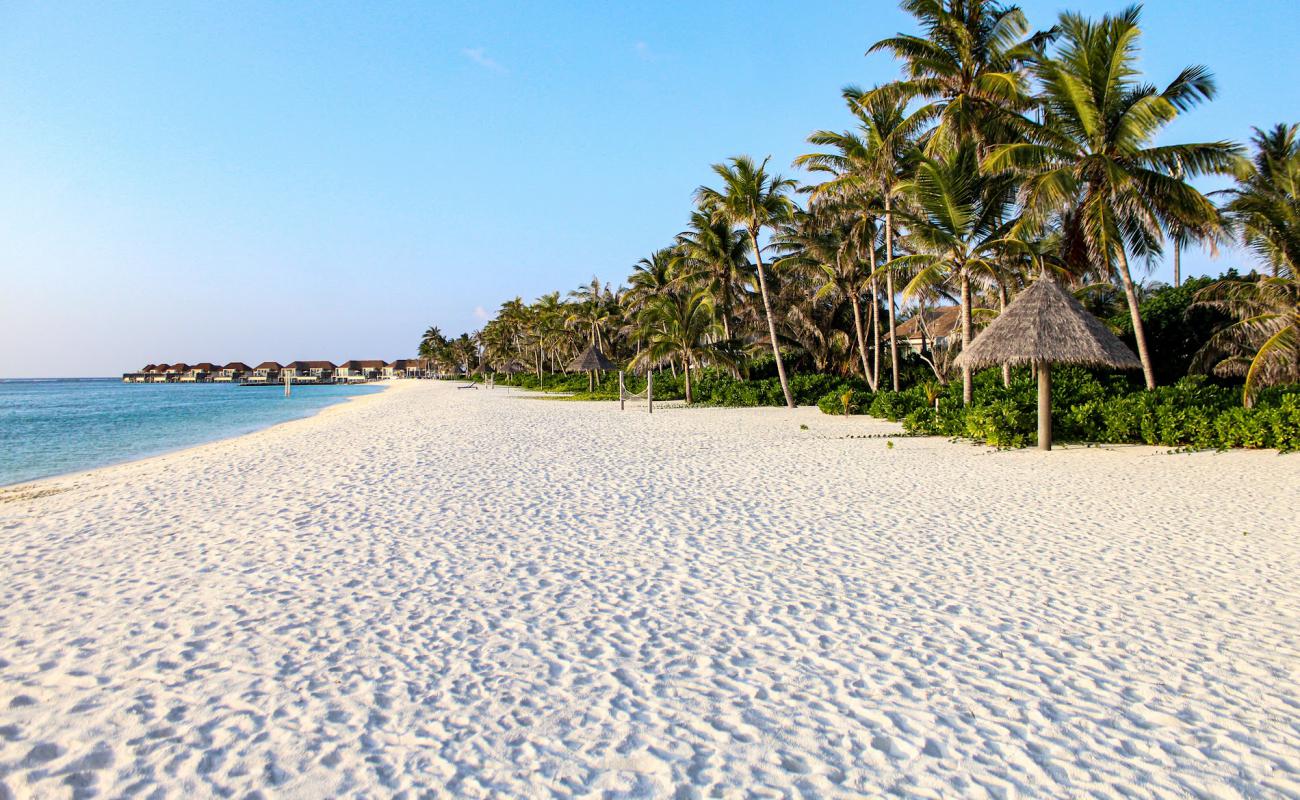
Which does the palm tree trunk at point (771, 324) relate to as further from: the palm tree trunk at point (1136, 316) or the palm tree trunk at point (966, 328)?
the palm tree trunk at point (1136, 316)

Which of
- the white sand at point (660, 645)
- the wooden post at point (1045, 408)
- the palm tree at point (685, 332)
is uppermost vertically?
A: the palm tree at point (685, 332)

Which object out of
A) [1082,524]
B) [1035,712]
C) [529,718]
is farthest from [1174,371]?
[529,718]

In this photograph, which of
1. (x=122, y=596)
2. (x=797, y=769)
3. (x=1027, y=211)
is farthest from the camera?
(x=1027, y=211)

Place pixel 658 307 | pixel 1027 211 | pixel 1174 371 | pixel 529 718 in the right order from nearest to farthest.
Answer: pixel 529 718 → pixel 1027 211 → pixel 1174 371 → pixel 658 307

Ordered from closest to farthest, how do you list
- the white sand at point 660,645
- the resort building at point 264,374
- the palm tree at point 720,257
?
the white sand at point 660,645 < the palm tree at point 720,257 < the resort building at point 264,374

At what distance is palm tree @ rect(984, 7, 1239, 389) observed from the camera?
38.6 feet

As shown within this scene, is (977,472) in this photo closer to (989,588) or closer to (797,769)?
(989,588)

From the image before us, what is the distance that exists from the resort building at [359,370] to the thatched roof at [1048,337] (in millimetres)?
142251

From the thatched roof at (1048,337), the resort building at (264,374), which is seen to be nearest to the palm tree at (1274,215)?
the thatched roof at (1048,337)

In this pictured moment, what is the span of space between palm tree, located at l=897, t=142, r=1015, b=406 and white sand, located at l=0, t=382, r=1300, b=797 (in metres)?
7.25

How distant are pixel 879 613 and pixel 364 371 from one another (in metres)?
157

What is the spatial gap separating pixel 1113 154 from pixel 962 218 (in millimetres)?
2611

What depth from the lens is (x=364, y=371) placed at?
14812 cm

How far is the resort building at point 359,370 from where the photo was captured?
5621 inches
